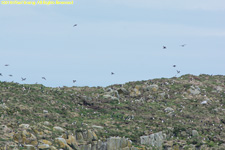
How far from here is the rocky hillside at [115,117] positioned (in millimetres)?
30859

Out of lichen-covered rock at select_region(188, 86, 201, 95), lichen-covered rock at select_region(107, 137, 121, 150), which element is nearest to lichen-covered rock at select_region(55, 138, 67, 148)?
lichen-covered rock at select_region(107, 137, 121, 150)

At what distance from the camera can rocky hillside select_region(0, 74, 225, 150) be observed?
30.9 metres

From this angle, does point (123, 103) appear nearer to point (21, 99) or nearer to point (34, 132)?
point (21, 99)

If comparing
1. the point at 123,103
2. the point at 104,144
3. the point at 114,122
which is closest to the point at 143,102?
the point at 123,103

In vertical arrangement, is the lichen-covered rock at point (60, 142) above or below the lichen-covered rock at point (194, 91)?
below

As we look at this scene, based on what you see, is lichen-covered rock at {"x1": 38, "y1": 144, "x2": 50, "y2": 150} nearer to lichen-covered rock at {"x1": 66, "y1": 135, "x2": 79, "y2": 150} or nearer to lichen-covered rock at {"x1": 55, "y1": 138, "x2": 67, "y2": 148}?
lichen-covered rock at {"x1": 55, "y1": 138, "x2": 67, "y2": 148}

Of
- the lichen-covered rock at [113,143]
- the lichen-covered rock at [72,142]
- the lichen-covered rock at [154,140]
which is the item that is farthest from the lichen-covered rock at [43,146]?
the lichen-covered rock at [154,140]

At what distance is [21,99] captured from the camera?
40531 millimetres

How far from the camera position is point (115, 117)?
41.6 metres

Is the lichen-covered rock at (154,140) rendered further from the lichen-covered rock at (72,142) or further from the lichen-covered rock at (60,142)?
the lichen-covered rock at (60,142)

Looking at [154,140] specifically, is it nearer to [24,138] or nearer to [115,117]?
[115,117]

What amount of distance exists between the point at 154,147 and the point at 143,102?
15.0m

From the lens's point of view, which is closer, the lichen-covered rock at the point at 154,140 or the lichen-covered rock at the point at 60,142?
the lichen-covered rock at the point at 60,142

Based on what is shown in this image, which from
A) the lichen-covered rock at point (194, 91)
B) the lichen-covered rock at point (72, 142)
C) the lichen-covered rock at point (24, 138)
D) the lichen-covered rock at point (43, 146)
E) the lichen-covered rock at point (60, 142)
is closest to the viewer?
the lichen-covered rock at point (43, 146)
